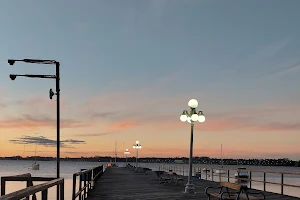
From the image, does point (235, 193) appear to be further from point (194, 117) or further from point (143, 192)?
point (143, 192)

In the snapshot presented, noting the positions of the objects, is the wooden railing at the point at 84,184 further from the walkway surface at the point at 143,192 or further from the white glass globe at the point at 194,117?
the white glass globe at the point at 194,117

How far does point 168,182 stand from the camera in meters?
28.0

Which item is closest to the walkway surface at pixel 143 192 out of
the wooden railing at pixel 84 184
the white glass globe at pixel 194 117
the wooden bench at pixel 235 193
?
the wooden railing at pixel 84 184

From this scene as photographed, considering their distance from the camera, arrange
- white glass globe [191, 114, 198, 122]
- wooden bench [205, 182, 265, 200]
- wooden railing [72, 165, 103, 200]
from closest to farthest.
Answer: wooden bench [205, 182, 265, 200]
wooden railing [72, 165, 103, 200]
white glass globe [191, 114, 198, 122]

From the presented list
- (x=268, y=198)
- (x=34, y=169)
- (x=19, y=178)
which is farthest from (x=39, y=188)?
(x=34, y=169)

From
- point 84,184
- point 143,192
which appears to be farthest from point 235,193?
point 143,192

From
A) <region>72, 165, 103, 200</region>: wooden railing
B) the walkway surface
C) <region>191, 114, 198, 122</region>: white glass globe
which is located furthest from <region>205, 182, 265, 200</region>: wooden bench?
<region>191, 114, 198, 122</region>: white glass globe

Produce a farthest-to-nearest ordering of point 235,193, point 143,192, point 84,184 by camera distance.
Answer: point 143,192, point 84,184, point 235,193

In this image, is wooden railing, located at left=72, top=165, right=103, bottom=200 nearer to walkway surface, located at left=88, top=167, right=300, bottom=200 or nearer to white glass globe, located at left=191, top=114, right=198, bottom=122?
walkway surface, located at left=88, top=167, right=300, bottom=200

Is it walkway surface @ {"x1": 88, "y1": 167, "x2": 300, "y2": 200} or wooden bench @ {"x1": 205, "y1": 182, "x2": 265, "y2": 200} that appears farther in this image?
walkway surface @ {"x1": 88, "y1": 167, "x2": 300, "y2": 200}

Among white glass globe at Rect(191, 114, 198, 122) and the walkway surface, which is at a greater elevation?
white glass globe at Rect(191, 114, 198, 122)

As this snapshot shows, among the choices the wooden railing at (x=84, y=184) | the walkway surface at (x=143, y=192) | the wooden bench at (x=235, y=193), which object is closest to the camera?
the wooden bench at (x=235, y=193)

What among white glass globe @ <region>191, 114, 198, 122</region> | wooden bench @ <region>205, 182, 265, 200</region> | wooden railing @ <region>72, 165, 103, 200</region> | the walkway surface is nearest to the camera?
wooden bench @ <region>205, 182, 265, 200</region>

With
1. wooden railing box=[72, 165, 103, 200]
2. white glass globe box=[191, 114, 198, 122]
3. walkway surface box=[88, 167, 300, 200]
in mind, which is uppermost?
white glass globe box=[191, 114, 198, 122]
